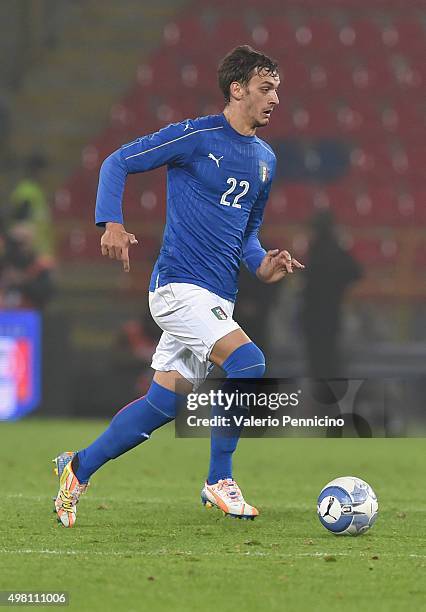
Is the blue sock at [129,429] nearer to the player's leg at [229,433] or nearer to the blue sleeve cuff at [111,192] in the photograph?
the player's leg at [229,433]

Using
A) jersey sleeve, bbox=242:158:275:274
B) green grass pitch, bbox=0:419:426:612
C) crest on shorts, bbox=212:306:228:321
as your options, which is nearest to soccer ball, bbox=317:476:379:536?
green grass pitch, bbox=0:419:426:612

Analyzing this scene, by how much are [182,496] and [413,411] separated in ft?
22.2

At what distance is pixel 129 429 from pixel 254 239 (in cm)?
113

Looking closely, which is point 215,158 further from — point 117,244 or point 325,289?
point 325,289

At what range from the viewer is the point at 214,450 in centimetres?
611

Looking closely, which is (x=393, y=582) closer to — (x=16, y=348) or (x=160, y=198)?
(x=16, y=348)

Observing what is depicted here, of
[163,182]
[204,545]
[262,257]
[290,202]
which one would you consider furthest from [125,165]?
[163,182]

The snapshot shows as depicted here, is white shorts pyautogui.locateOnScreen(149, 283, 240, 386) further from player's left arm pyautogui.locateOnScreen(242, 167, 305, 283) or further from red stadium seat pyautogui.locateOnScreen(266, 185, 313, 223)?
red stadium seat pyautogui.locateOnScreen(266, 185, 313, 223)

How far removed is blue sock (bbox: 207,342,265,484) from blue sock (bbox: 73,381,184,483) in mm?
279

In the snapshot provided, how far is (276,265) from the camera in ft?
19.2

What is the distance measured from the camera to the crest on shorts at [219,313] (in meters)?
5.77

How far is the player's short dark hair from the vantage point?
5.91 metres

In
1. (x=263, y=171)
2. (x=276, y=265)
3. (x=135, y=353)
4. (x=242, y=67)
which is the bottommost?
(x=135, y=353)

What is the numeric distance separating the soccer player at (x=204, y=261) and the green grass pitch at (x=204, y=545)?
0.32 metres
